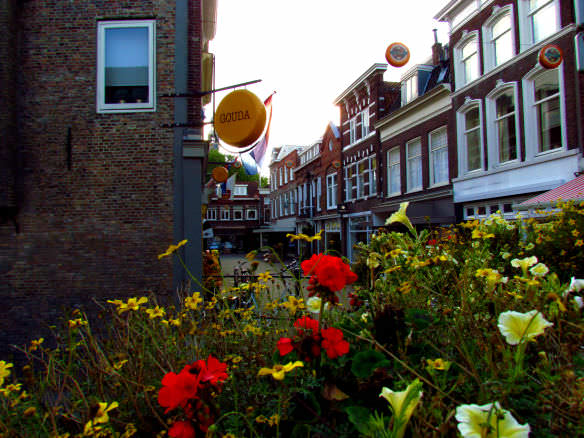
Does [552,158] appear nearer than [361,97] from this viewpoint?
Yes

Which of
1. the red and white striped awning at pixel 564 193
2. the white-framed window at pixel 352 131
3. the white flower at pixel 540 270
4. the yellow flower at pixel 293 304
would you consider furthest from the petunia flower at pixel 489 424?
the white-framed window at pixel 352 131

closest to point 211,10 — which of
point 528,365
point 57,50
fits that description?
point 57,50

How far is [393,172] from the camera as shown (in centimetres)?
2111

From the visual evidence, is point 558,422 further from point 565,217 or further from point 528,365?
point 565,217

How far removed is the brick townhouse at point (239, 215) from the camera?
55.8 metres

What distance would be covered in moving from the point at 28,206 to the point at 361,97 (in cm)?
1974

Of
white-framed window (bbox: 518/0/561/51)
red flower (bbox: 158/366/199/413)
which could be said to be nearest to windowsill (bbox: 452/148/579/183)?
white-framed window (bbox: 518/0/561/51)

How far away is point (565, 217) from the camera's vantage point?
170 inches

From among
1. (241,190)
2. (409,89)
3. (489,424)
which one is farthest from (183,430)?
(241,190)

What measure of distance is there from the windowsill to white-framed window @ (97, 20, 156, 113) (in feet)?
33.1

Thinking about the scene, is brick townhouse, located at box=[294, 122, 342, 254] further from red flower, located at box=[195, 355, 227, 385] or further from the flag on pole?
red flower, located at box=[195, 355, 227, 385]

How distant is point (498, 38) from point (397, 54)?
6.07 meters

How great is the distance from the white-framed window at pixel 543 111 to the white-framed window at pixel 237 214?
46186 millimetres

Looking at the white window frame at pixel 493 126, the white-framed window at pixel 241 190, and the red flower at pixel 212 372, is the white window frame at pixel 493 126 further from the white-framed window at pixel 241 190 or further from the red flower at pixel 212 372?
the white-framed window at pixel 241 190
